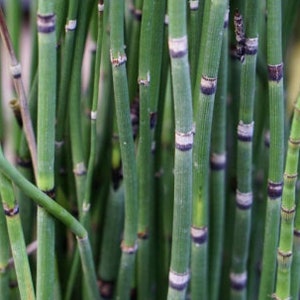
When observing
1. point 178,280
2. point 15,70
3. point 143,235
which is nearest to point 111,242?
point 143,235

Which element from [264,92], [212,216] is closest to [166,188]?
[212,216]

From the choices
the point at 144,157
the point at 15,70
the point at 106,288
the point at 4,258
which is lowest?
the point at 106,288

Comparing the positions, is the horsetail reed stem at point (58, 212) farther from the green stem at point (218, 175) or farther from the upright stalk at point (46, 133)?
the green stem at point (218, 175)

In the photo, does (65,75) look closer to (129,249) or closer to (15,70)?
(15,70)

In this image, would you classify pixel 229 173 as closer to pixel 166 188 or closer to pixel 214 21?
pixel 166 188

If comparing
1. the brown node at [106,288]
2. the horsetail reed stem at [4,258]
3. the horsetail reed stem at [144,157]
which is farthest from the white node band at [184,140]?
the brown node at [106,288]
